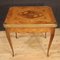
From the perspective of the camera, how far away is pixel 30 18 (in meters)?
1.24

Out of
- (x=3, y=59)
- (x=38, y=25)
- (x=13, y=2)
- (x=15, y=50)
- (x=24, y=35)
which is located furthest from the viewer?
(x=24, y=35)

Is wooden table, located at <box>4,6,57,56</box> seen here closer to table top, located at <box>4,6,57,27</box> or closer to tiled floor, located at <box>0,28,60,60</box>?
table top, located at <box>4,6,57,27</box>

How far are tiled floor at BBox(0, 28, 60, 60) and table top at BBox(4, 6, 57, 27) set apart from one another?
432mm

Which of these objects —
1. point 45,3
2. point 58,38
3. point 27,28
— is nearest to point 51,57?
point 58,38

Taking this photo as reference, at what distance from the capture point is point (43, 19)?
123 centimetres

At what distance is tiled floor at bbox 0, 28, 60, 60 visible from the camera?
1438mm

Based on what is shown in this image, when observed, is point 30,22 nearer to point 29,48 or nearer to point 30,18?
point 30,18

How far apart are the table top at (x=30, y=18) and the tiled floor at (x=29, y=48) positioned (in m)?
0.43

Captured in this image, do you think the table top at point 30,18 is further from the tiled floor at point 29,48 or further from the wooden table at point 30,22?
the tiled floor at point 29,48

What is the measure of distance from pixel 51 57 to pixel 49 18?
0.45m

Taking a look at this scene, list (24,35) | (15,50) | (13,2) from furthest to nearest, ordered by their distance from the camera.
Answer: (24,35) < (13,2) < (15,50)

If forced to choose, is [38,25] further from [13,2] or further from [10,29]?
[13,2]

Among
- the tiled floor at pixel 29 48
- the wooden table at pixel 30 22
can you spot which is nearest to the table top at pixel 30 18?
the wooden table at pixel 30 22

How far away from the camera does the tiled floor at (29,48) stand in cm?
144
